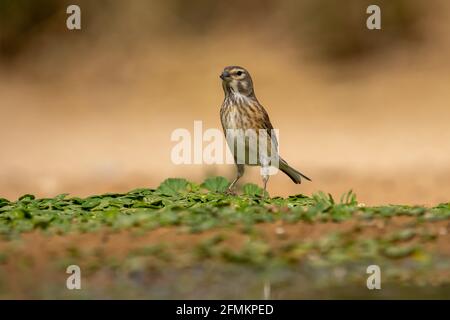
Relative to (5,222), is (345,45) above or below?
above

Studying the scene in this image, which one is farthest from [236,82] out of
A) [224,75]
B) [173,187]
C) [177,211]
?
[177,211]

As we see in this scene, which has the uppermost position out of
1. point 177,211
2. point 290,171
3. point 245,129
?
point 245,129

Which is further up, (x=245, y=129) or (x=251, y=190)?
(x=245, y=129)

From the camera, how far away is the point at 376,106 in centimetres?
1786

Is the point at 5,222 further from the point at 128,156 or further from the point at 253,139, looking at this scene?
the point at 128,156

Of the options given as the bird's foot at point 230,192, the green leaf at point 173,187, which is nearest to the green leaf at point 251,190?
the bird's foot at point 230,192

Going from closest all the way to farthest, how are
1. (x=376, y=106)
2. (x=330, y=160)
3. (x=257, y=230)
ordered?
(x=257, y=230)
(x=330, y=160)
(x=376, y=106)

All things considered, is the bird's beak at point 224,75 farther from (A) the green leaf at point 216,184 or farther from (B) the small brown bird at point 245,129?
(A) the green leaf at point 216,184

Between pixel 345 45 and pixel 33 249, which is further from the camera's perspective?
pixel 345 45

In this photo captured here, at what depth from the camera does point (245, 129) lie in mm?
9742

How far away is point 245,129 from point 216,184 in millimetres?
582

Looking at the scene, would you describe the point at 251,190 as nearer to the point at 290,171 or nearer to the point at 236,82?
the point at 290,171
